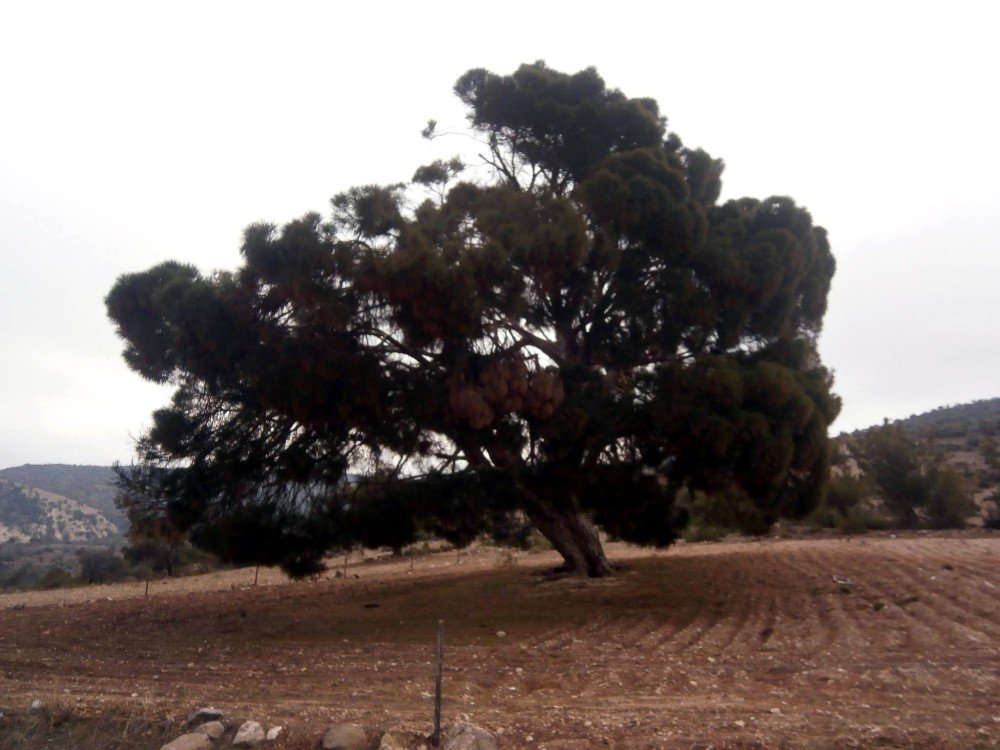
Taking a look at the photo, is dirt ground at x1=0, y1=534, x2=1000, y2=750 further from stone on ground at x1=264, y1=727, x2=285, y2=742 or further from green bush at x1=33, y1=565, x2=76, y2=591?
green bush at x1=33, y1=565, x2=76, y2=591

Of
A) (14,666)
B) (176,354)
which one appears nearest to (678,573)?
(176,354)

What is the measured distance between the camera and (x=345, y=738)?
736cm

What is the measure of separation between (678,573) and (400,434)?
27.7ft

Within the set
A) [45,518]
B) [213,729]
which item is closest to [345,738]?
[213,729]

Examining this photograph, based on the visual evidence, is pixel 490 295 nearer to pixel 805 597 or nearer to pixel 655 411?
pixel 655 411

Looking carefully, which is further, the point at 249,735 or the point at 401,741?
the point at 249,735

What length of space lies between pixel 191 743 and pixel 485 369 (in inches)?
354

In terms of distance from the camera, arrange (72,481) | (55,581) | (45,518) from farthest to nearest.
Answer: (72,481) → (45,518) → (55,581)

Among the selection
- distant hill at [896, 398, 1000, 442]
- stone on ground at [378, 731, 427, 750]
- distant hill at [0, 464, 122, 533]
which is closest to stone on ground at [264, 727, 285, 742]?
stone on ground at [378, 731, 427, 750]

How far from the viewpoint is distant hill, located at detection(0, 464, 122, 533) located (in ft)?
351

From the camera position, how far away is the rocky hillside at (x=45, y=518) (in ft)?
298

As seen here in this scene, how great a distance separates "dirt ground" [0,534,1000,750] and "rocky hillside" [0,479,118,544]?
80.9 m

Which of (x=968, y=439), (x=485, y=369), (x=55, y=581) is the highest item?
(x=968, y=439)

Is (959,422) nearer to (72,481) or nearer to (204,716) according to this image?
(204,716)
